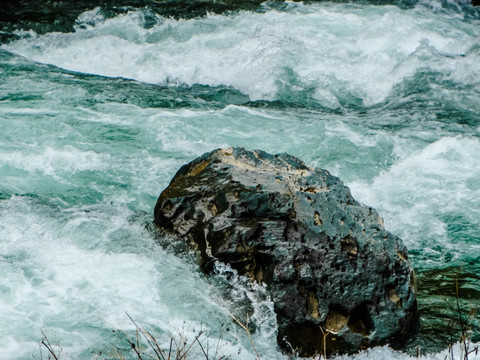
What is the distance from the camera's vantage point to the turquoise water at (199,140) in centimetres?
376

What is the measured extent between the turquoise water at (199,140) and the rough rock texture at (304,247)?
0.52ft

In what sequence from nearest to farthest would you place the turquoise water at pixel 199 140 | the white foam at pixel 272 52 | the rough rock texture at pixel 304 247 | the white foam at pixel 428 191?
the rough rock texture at pixel 304 247 < the turquoise water at pixel 199 140 < the white foam at pixel 428 191 < the white foam at pixel 272 52

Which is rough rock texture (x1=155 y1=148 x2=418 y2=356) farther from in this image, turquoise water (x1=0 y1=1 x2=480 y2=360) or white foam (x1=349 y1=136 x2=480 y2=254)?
white foam (x1=349 y1=136 x2=480 y2=254)

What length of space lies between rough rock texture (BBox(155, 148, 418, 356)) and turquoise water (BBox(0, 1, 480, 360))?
6.3 inches

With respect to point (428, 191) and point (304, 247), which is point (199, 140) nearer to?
point (428, 191)

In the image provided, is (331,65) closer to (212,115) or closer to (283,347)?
(212,115)

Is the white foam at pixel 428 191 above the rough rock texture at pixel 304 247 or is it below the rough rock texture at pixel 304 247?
below

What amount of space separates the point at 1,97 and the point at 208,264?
14.4 feet

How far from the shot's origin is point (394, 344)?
352 cm

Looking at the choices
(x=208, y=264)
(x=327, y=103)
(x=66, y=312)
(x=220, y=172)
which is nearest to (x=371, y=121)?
(x=327, y=103)

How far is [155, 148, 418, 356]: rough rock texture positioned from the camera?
3488mm

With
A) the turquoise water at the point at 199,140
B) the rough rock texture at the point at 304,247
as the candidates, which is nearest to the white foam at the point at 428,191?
the turquoise water at the point at 199,140

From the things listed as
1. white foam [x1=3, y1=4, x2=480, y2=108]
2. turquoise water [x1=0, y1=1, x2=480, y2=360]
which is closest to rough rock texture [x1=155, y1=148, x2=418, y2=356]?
turquoise water [x1=0, y1=1, x2=480, y2=360]

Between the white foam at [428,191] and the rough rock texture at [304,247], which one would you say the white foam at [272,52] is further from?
the rough rock texture at [304,247]
